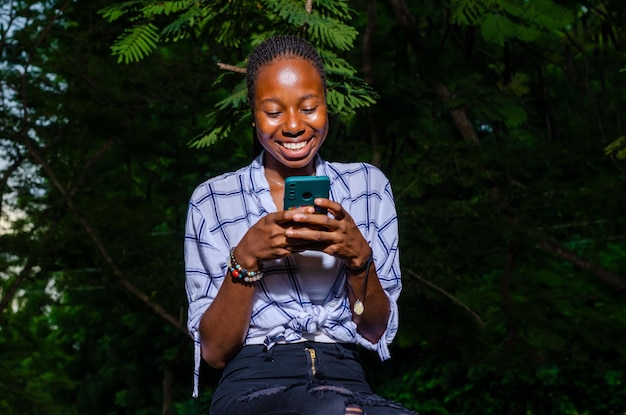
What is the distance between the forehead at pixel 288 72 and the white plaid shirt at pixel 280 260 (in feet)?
0.96

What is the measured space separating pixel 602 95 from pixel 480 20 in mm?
3051

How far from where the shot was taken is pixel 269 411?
218cm

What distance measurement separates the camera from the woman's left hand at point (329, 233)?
224 cm

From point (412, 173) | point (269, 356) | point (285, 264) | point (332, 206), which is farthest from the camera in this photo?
point (412, 173)

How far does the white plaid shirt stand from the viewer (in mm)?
2482

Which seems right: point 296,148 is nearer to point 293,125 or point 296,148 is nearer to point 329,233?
point 293,125

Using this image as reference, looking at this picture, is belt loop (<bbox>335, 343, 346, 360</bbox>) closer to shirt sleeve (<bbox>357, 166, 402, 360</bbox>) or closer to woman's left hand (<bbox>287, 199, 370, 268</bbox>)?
shirt sleeve (<bbox>357, 166, 402, 360</bbox>)

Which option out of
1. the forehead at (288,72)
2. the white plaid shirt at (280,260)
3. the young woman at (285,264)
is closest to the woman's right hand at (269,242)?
the young woman at (285,264)

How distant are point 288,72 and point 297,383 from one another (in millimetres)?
851

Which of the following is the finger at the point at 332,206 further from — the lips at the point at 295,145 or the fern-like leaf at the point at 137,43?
the fern-like leaf at the point at 137,43

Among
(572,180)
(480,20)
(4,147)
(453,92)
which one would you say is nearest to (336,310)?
(480,20)

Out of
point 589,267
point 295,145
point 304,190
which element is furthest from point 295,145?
point 589,267

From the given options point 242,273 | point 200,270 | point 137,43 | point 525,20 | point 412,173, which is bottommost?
point 242,273

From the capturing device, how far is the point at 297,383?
2.30 meters
